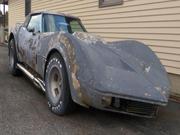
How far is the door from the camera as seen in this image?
6270 millimetres

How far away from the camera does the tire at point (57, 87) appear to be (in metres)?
4.77

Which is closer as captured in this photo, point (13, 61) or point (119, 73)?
point (119, 73)

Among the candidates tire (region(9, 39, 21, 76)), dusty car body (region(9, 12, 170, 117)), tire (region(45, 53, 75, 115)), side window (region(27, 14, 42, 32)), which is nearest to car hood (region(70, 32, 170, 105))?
dusty car body (region(9, 12, 170, 117))

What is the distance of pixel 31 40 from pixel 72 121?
7.72 ft

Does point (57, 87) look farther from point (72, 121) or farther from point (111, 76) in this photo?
point (111, 76)

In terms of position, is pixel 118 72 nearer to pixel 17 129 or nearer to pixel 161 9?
pixel 17 129

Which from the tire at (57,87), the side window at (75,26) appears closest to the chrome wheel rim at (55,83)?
the tire at (57,87)

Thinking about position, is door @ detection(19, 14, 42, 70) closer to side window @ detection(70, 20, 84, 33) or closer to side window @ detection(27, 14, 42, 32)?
side window @ detection(27, 14, 42, 32)

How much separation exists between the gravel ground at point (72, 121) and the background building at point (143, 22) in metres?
1.43

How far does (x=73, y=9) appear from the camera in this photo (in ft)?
38.7

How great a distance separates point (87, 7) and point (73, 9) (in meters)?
1.19

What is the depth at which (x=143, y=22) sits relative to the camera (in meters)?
7.88

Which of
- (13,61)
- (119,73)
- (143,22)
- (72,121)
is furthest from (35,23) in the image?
(119,73)

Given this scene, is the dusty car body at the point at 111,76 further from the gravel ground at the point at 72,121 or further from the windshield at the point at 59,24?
the windshield at the point at 59,24
